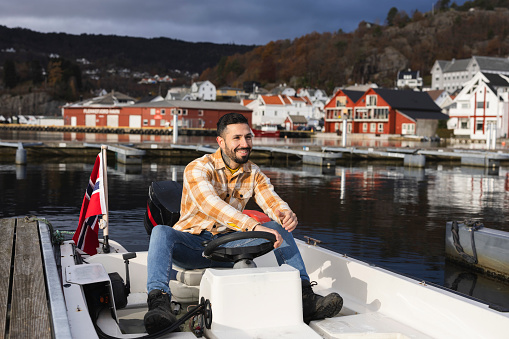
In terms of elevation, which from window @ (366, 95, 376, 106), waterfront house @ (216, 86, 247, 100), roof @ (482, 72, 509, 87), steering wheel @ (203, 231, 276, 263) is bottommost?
steering wheel @ (203, 231, 276, 263)

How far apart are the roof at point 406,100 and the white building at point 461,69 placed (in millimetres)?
47895

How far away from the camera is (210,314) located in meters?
4.07

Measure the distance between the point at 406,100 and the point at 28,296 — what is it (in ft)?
269

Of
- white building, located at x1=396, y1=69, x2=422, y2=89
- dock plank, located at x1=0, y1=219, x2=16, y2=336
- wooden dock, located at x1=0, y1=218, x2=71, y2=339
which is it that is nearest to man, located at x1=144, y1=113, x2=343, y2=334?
wooden dock, located at x1=0, y1=218, x2=71, y2=339

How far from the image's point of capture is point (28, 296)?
3738mm

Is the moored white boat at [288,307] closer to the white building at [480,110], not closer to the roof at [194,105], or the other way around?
the white building at [480,110]

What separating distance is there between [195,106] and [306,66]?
11043cm

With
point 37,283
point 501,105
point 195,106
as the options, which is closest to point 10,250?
point 37,283

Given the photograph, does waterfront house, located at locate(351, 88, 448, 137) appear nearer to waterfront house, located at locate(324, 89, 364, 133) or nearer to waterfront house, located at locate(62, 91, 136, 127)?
waterfront house, located at locate(324, 89, 364, 133)

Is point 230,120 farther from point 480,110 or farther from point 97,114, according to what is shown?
point 97,114

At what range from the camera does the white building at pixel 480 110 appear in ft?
228

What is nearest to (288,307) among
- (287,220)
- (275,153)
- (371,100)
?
(287,220)

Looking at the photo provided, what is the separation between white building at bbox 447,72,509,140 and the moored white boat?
2652 inches

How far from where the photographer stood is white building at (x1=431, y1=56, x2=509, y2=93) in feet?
416
